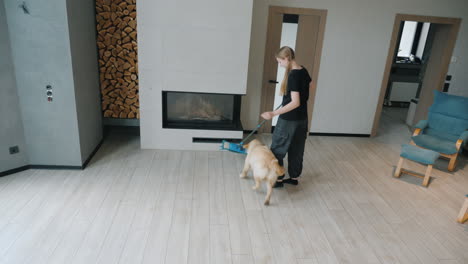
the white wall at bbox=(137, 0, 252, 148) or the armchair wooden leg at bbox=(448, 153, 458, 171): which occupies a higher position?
the white wall at bbox=(137, 0, 252, 148)

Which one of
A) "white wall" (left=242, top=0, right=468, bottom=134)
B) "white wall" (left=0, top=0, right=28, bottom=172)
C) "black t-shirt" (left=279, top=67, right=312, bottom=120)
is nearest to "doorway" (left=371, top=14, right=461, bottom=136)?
"white wall" (left=242, top=0, right=468, bottom=134)

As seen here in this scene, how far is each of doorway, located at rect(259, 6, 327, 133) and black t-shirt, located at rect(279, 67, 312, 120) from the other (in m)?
1.68

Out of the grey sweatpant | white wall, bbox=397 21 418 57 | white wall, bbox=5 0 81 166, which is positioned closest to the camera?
white wall, bbox=5 0 81 166

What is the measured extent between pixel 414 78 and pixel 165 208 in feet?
21.5

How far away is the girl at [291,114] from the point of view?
116 inches

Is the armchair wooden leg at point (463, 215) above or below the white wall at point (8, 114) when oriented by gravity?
below

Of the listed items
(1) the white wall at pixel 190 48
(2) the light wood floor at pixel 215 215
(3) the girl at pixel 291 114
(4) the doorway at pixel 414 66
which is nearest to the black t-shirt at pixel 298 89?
(3) the girl at pixel 291 114

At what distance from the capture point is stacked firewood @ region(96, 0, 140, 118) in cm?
398

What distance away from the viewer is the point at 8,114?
321cm

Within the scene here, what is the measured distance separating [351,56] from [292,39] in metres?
0.93

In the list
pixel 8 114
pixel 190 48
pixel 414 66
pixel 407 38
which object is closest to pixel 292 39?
pixel 190 48

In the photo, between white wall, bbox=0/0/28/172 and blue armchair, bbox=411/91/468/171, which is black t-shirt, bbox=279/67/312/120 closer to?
blue armchair, bbox=411/91/468/171

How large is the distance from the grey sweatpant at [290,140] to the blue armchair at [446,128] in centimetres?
189

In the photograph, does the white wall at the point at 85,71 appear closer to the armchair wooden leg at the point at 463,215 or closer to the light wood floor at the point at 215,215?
the light wood floor at the point at 215,215
